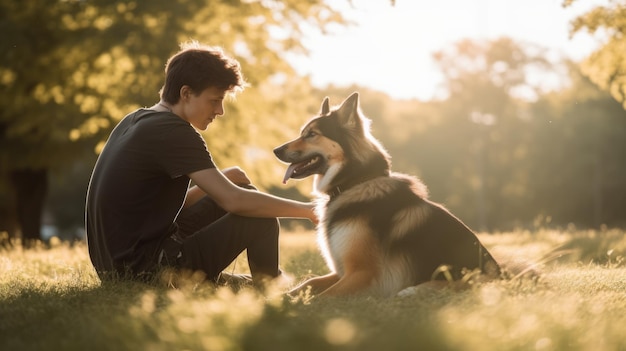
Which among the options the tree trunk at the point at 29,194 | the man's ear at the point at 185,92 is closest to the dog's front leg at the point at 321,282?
the man's ear at the point at 185,92

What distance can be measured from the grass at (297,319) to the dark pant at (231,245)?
44 cm

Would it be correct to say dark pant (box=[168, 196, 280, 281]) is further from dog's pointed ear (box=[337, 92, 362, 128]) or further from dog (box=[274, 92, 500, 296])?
dog's pointed ear (box=[337, 92, 362, 128])

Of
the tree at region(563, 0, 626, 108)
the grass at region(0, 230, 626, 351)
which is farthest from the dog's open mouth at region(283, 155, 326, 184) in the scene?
the tree at region(563, 0, 626, 108)

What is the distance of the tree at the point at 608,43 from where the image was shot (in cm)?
1093

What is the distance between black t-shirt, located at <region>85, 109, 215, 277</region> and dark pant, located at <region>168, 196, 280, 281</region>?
246 mm

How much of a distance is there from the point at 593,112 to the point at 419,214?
40.3 metres

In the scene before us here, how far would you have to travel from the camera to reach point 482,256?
5.88 meters

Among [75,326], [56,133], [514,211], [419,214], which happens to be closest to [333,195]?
[419,214]

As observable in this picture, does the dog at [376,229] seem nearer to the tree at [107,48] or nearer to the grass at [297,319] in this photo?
the grass at [297,319]

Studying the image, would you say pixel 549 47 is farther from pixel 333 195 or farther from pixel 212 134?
pixel 333 195

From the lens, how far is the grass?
328cm

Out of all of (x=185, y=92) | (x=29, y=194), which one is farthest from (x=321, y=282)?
(x=29, y=194)

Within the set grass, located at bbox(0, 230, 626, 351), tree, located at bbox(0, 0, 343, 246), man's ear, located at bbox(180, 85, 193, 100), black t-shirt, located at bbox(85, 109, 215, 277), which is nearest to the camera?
grass, located at bbox(0, 230, 626, 351)

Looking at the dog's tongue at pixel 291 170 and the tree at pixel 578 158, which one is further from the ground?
the dog's tongue at pixel 291 170
